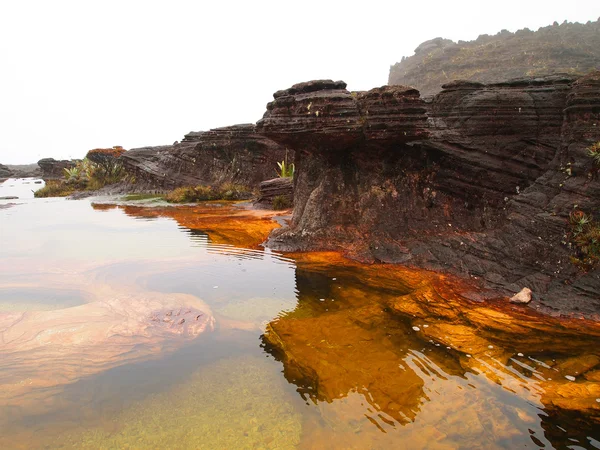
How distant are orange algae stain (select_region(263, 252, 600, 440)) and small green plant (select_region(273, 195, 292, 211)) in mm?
10858

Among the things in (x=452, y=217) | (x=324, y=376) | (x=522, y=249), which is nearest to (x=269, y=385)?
(x=324, y=376)

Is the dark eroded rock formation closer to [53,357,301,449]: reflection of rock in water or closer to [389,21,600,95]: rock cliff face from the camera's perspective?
[389,21,600,95]: rock cliff face

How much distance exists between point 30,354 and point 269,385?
2.94 meters

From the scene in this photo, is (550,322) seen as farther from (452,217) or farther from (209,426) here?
(209,426)

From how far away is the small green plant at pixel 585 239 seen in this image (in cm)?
614

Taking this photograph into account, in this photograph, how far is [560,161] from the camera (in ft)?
24.6

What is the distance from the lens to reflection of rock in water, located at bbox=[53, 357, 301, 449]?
321 cm

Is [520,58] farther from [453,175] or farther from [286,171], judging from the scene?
[453,175]

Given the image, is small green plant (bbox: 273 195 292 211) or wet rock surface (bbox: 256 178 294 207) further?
wet rock surface (bbox: 256 178 294 207)

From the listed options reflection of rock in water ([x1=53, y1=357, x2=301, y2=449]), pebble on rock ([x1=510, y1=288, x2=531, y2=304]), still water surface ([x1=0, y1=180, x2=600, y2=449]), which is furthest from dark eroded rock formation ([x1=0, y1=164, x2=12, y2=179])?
pebble on rock ([x1=510, y1=288, x2=531, y2=304])

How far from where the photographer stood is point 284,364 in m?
4.43

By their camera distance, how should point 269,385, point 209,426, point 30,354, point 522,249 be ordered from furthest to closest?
point 522,249 < point 30,354 < point 269,385 < point 209,426

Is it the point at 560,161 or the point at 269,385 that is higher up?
the point at 560,161

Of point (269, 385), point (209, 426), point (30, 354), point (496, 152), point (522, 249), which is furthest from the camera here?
point (496, 152)
